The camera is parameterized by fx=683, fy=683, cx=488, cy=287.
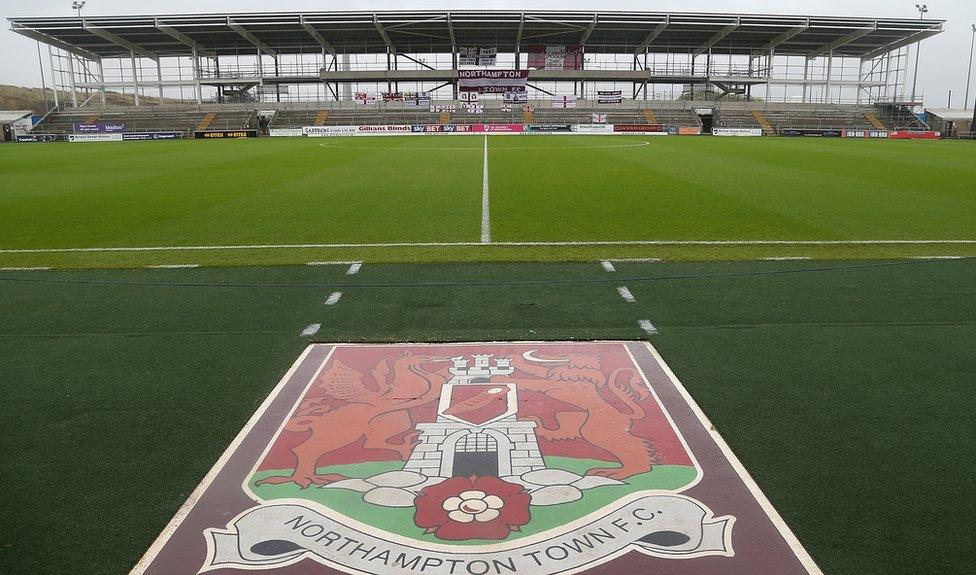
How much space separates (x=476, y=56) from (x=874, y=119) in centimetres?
4027

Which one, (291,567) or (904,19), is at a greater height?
(904,19)

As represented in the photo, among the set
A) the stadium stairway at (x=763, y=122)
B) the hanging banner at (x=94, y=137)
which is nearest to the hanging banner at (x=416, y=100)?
the hanging banner at (x=94, y=137)

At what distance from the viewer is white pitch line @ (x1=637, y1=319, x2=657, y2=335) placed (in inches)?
247

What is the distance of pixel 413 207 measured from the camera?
14516 mm

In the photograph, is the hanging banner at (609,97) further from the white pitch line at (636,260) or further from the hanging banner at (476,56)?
the white pitch line at (636,260)

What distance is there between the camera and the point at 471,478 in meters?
3.82

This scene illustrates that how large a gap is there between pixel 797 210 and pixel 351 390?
1160 centimetres

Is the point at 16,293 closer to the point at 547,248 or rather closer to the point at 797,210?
the point at 547,248

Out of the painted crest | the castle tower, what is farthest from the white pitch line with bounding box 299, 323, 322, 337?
the castle tower

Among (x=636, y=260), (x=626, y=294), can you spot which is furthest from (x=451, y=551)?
(x=636, y=260)

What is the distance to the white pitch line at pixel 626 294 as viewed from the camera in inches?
287

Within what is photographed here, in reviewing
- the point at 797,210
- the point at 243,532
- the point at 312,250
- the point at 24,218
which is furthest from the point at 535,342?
the point at 24,218

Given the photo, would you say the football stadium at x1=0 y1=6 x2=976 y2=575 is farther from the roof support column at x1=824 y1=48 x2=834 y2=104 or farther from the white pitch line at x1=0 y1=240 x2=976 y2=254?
the roof support column at x1=824 y1=48 x2=834 y2=104

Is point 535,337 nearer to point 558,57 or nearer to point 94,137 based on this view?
point 94,137
